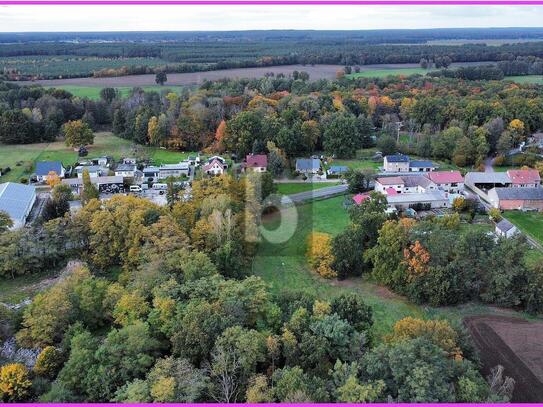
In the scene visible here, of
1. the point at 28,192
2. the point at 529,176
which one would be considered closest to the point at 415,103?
the point at 529,176

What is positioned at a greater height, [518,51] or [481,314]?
[518,51]

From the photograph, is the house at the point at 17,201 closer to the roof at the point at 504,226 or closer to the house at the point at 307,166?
the house at the point at 307,166

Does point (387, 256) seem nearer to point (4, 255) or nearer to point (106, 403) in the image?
point (106, 403)

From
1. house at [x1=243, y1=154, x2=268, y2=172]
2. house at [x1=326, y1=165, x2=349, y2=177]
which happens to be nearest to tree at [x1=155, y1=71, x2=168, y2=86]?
house at [x1=243, y1=154, x2=268, y2=172]

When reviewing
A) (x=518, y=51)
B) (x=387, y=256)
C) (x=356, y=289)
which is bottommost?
(x=356, y=289)

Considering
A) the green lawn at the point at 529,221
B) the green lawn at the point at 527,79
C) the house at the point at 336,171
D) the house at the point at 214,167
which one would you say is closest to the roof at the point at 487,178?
the green lawn at the point at 529,221

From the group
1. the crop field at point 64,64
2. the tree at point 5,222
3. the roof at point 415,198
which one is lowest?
the roof at point 415,198

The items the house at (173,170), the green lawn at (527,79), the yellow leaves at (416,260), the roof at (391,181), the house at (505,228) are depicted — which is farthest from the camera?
the green lawn at (527,79)
